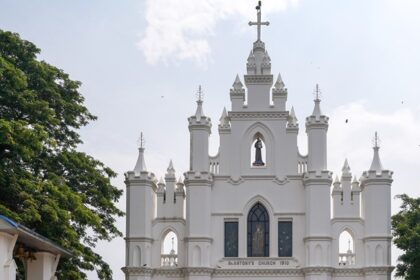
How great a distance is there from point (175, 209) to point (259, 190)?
3.79 meters

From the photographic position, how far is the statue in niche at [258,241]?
4194 cm

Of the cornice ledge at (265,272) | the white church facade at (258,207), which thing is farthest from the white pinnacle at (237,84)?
the cornice ledge at (265,272)

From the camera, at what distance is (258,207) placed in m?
42.4

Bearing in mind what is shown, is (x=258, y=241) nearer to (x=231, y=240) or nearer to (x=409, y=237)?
(x=231, y=240)

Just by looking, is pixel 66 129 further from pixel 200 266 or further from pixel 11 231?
pixel 11 231

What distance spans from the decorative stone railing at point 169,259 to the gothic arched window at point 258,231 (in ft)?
10.5

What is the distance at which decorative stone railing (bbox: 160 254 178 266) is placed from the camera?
4216cm

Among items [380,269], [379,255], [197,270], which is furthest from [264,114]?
[380,269]

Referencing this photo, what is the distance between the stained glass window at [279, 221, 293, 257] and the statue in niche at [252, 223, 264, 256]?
816 mm

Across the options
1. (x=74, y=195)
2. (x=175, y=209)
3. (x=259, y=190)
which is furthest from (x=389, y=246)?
(x=74, y=195)

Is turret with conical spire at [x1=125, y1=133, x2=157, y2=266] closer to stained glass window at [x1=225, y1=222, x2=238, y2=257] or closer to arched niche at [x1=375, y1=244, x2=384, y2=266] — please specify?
stained glass window at [x1=225, y1=222, x2=238, y2=257]

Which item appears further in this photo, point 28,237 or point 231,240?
point 231,240

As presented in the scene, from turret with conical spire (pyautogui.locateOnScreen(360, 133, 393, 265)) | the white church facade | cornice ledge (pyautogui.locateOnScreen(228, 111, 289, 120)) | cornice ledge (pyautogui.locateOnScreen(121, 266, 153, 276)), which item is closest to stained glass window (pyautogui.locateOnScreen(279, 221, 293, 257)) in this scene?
the white church facade

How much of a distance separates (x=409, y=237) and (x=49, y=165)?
1417 centimetres
